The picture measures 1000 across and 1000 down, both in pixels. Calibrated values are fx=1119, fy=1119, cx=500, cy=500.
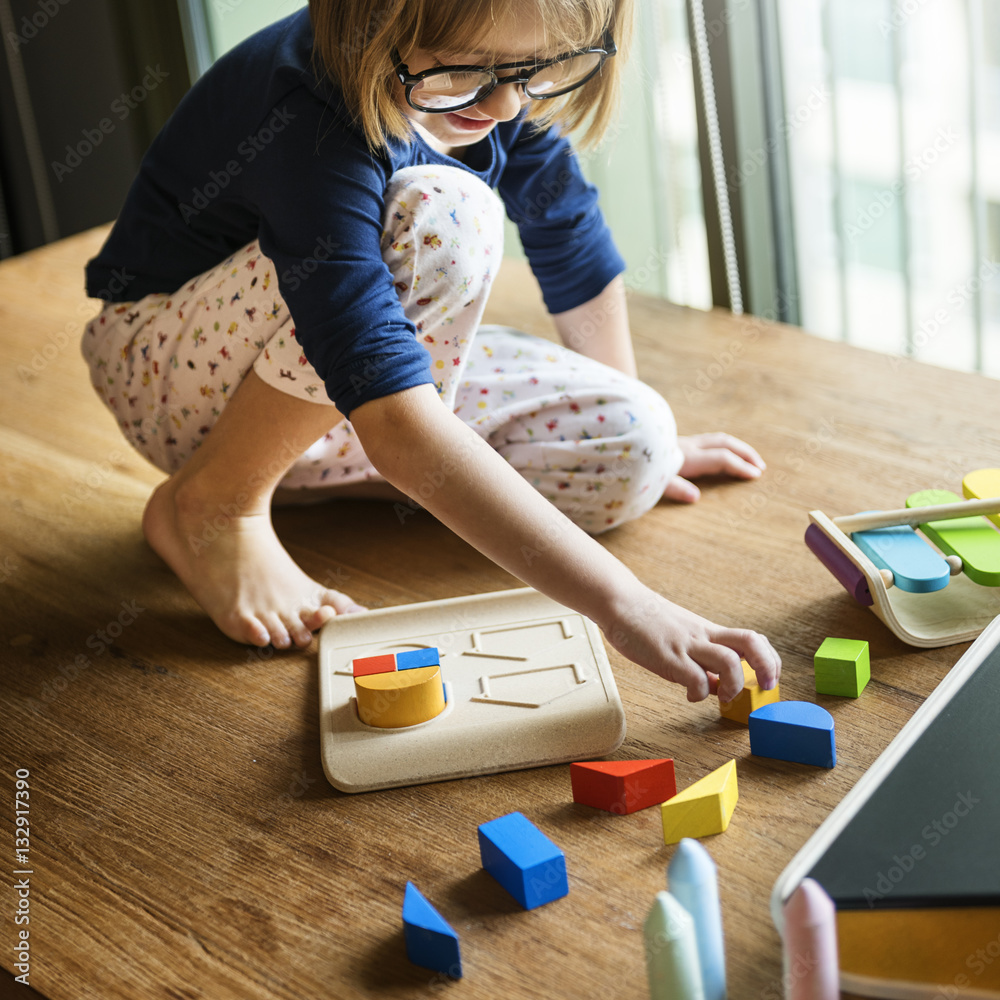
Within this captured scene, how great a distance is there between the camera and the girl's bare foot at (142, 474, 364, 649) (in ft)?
3.25

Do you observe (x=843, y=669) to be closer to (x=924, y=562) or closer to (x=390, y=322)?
(x=924, y=562)

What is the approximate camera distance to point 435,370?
0.99 metres

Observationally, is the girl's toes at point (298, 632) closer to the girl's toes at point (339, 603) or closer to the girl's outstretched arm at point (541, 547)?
the girl's toes at point (339, 603)

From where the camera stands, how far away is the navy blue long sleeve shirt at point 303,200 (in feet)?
2.79

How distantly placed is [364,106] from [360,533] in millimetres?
457

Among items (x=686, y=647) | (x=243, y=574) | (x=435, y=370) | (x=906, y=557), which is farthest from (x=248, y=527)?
(x=906, y=557)

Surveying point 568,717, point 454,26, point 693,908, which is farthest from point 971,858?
point 454,26

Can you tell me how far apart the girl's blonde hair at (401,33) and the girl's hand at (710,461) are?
42 centimetres

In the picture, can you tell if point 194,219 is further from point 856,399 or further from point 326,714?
point 856,399

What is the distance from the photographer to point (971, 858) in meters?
0.62

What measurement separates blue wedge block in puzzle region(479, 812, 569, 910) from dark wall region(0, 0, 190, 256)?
1.87 m

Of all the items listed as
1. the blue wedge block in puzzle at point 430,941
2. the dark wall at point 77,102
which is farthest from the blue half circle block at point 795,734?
the dark wall at point 77,102

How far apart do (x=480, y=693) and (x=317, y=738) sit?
0.44 ft

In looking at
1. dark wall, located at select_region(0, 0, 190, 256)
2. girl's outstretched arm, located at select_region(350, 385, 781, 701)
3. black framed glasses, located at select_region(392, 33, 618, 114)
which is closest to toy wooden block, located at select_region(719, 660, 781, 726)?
girl's outstretched arm, located at select_region(350, 385, 781, 701)
